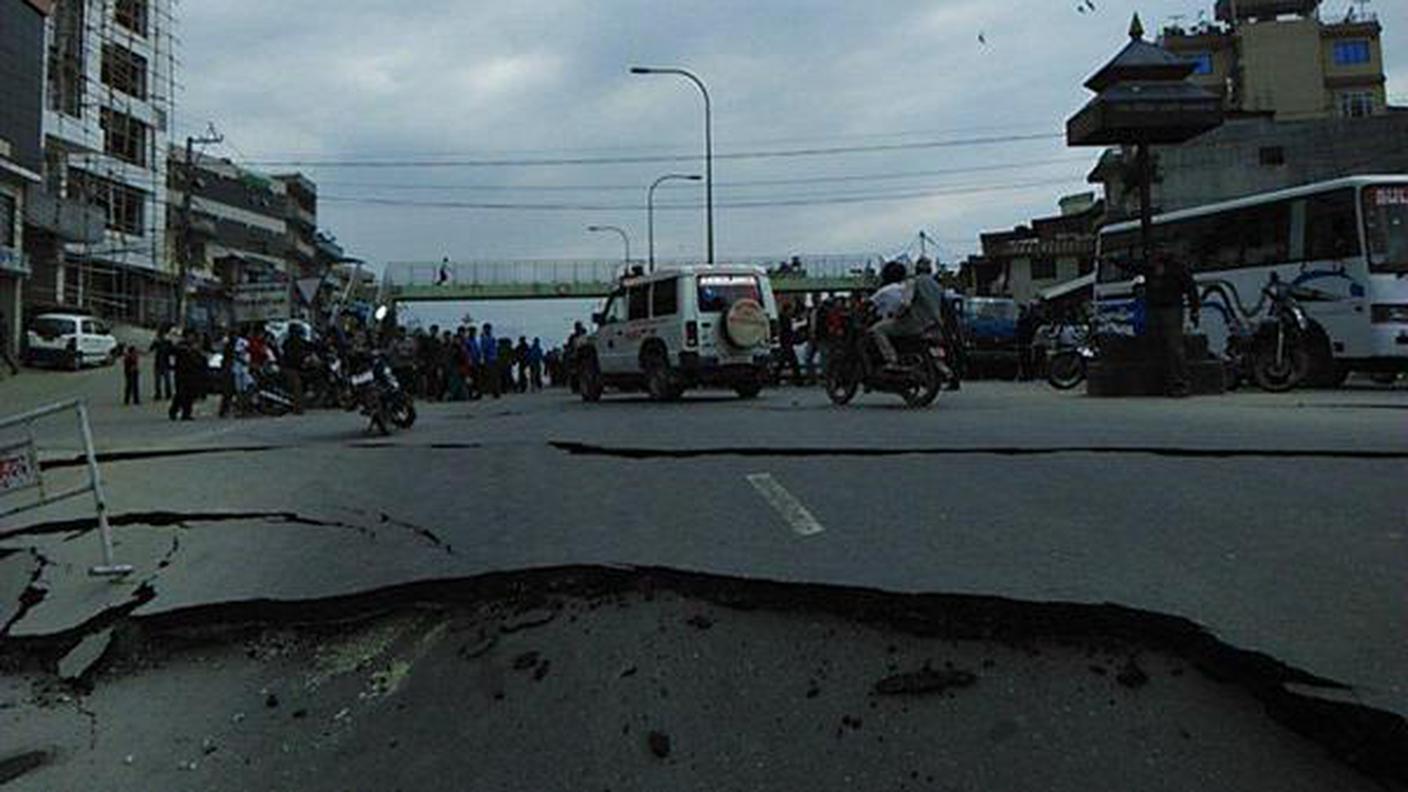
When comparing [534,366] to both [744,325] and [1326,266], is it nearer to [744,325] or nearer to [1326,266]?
[744,325]

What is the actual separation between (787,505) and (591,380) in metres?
14.0

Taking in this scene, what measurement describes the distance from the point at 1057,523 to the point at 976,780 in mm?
2698

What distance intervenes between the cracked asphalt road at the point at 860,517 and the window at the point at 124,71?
4367cm

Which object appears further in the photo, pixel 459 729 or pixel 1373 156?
pixel 1373 156

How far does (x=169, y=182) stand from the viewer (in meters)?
61.8

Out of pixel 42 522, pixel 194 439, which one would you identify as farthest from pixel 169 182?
pixel 42 522

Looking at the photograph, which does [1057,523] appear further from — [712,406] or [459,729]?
[712,406]

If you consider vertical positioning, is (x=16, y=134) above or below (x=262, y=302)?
above

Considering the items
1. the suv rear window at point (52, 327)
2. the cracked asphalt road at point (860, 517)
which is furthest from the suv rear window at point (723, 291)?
the suv rear window at point (52, 327)

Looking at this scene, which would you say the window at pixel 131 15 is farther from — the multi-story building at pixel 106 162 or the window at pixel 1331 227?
the window at pixel 1331 227

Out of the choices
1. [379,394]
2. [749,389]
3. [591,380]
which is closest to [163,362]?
[591,380]

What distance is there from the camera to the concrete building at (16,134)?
35000mm

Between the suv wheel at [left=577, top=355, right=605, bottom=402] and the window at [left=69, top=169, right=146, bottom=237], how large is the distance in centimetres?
3340

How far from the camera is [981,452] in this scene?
8.26m
